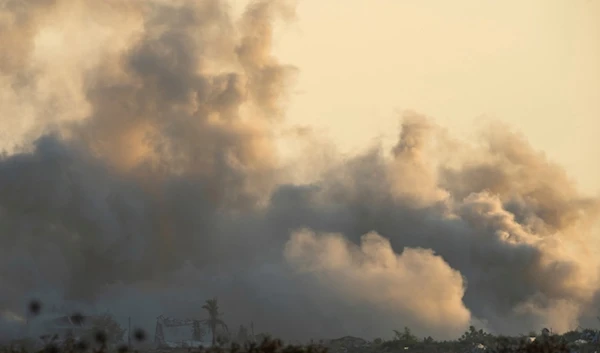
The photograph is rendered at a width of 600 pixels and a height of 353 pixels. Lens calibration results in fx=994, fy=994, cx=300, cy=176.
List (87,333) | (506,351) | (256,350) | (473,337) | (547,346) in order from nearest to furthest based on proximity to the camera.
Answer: (256,350), (547,346), (506,351), (473,337), (87,333)

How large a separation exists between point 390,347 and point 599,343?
71.7ft

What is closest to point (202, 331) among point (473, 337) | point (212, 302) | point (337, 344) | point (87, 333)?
point (212, 302)

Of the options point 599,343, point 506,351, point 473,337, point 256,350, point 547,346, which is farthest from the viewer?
point 473,337

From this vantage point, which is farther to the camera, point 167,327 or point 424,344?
point 167,327

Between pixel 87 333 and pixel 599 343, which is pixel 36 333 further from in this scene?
pixel 599 343

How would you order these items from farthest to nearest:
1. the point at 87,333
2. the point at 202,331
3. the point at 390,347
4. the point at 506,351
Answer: the point at 202,331, the point at 87,333, the point at 390,347, the point at 506,351

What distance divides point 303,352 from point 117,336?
123 meters

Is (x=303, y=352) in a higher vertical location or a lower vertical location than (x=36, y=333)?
lower

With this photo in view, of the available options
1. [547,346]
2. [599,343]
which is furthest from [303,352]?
[599,343]

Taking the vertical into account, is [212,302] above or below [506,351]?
above

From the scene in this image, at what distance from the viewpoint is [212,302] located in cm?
18425

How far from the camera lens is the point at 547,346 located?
199 feet

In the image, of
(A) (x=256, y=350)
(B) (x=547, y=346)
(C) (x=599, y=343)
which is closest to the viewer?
(A) (x=256, y=350)

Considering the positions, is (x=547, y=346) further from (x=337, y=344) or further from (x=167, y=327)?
(x=167, y=327)
